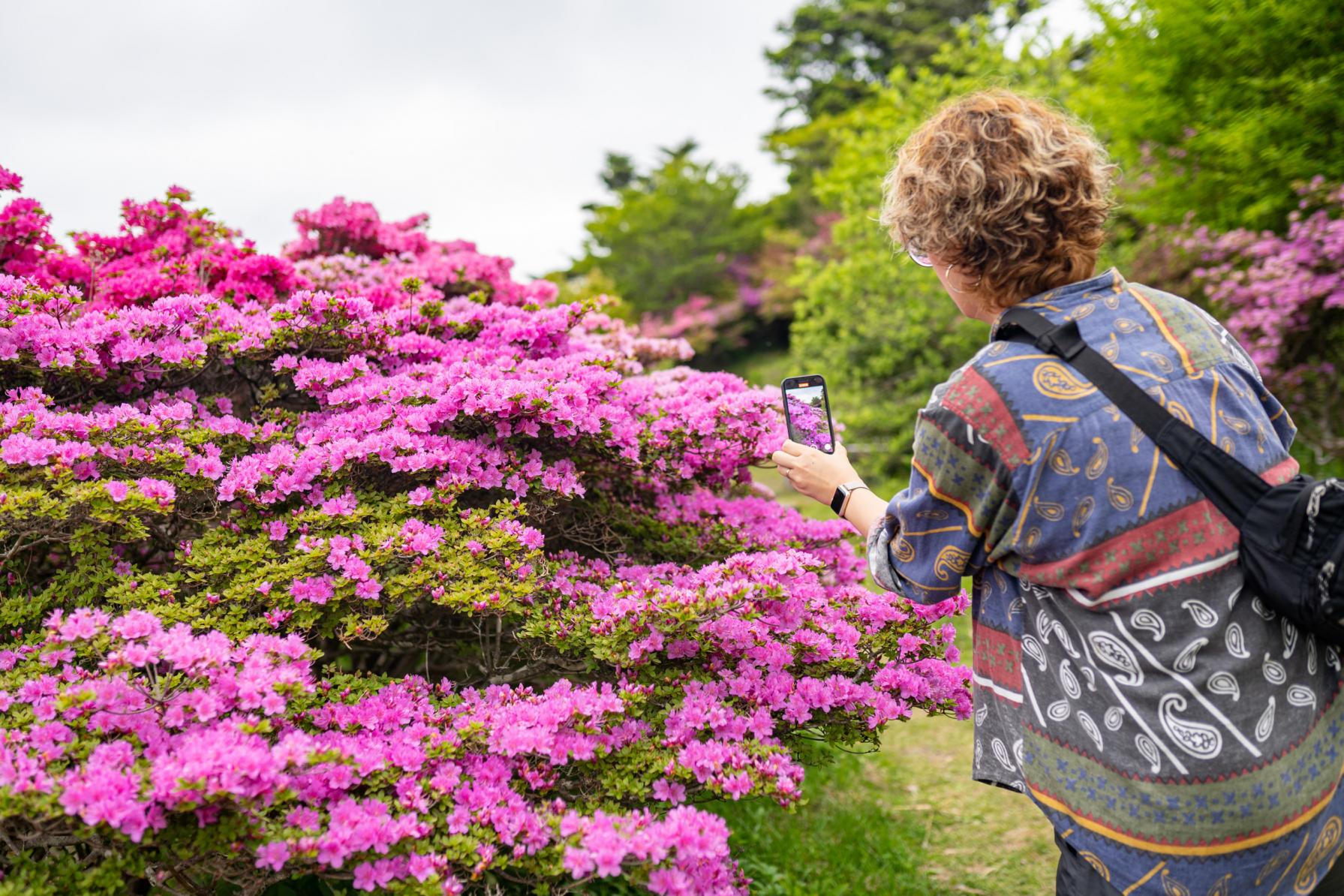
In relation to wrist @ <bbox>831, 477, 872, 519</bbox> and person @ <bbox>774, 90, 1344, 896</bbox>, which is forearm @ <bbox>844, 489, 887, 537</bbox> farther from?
person @ <bbox>774, 90, 1344, 896</bbox>

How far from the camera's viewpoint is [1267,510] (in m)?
1.27

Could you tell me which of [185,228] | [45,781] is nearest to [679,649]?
[45,781]

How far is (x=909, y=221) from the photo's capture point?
1.58 metres

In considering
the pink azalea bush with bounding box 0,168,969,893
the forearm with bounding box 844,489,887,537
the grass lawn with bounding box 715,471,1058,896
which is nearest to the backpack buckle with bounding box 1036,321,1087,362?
the forearm with bounding box 844,489,887,537

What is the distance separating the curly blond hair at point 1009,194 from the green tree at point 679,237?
17447 mm

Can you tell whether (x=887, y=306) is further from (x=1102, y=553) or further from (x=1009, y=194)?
(x=1102, y=553)

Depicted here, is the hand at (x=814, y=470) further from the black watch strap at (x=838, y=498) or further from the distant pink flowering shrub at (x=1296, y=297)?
the distant pink flowering shrub at (x=1296, y=297)

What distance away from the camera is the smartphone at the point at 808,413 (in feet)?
6.86

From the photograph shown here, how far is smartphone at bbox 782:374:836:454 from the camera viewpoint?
2092 mm

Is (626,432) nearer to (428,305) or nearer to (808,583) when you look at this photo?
(808,583)

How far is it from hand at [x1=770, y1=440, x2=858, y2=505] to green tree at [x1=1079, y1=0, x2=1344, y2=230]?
6239 millimetres

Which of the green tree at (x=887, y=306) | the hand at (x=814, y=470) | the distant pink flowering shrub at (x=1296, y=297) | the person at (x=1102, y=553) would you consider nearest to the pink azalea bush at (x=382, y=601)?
the hand at (x=814, y=470)

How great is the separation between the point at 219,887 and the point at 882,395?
9.00 meters

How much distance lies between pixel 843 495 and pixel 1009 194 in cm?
71
